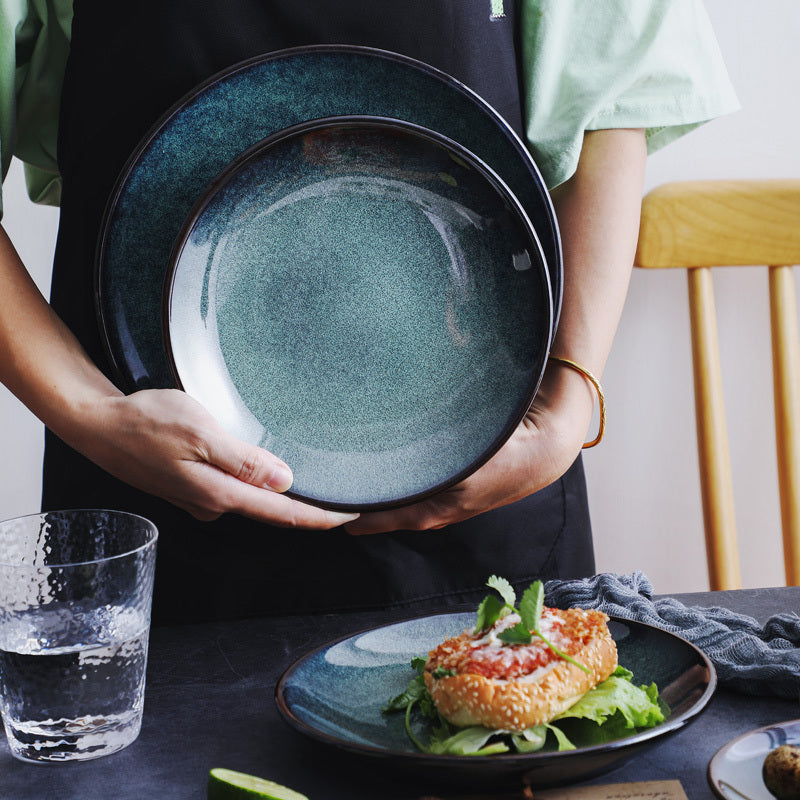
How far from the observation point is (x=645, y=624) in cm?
64

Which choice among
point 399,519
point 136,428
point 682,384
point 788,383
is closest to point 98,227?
point 136,428

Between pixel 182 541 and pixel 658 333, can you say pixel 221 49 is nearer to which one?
pixel 182 541

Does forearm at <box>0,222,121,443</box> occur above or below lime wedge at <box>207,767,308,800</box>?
above

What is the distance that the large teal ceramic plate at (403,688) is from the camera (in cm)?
47

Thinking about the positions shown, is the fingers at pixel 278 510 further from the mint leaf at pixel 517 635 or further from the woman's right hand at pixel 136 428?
the mint leaf at pixel 517 635

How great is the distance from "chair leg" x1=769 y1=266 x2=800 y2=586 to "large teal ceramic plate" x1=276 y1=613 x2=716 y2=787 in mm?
705

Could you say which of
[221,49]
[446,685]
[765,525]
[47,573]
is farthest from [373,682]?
[765,525]

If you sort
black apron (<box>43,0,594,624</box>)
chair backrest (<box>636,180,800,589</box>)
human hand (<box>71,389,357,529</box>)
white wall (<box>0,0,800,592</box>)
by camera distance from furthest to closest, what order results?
white wall (<box>0,0,800,592</box>)
chair backrest (<box>636,180,800,589</box>)
black apron (<box>43,0,594,624</box>)
human hand (<box>71,389,357,529</box>)

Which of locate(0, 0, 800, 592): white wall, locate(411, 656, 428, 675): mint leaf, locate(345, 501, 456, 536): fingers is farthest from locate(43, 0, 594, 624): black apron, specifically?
locate(0, 0, 800, 592): white wall

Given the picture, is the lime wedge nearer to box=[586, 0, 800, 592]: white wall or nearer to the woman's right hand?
the woman's right hand

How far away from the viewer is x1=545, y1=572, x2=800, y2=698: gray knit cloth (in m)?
0.61

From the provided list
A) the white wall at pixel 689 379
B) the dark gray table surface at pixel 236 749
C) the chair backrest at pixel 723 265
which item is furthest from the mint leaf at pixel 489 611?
the white wall at pixel 689 379

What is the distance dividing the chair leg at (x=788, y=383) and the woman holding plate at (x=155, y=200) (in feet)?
1.17

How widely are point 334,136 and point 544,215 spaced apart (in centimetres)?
17
